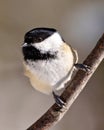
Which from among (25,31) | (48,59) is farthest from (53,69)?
(25,31)

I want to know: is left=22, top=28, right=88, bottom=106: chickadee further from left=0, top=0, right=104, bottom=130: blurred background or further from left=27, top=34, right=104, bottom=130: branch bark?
left=0, top=0, right=104, bottom=130: blurred background

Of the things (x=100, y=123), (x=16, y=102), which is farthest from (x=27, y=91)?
(x=100, y=123)

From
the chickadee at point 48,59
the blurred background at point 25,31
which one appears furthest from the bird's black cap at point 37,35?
the blurred background at point 25,31

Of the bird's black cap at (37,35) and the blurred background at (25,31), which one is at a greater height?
the bird's black cap at (37,35)

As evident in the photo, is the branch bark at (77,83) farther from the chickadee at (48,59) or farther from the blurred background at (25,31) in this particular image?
the blurred background at (25,31)

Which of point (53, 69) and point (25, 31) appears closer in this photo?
point (53, 69)

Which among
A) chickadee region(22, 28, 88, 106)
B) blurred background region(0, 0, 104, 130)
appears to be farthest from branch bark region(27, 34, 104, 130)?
blurred background region(0, 0, 104, 130)

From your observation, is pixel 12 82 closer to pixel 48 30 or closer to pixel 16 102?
pixel 16 102

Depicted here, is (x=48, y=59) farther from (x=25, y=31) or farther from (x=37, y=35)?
(x=25, y=31)
